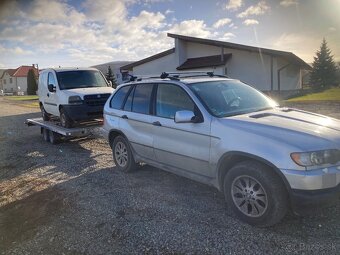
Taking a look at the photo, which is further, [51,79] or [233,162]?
[51,79]

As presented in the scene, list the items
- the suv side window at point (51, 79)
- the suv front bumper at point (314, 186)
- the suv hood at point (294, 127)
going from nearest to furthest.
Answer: the suv front bumper at point (314, 186) < the suv hood at point (294, 127) < the suv side window at point (51, 79)

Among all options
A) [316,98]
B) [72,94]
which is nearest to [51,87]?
[72,94]

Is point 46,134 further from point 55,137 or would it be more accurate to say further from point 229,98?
point 229,98

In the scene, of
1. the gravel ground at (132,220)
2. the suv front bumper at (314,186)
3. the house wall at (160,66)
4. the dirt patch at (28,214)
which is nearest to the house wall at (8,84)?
the house wall at (160,66)

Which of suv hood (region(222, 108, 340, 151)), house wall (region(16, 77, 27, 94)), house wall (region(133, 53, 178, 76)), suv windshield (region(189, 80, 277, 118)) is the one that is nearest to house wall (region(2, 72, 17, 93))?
house wall (region(16, 77, 27, 94))

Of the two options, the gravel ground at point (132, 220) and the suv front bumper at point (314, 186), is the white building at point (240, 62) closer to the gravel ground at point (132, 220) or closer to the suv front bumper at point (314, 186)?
the gravel ground at point (132, 220)

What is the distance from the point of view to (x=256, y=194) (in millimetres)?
4113

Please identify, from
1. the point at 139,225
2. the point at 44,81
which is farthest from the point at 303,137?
the point at 44,81

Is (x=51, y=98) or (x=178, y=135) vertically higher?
(x=51, y=98)

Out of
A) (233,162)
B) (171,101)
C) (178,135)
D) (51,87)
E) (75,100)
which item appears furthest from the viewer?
(51,87)

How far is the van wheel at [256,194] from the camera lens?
3920 mm

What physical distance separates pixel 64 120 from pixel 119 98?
4.08m

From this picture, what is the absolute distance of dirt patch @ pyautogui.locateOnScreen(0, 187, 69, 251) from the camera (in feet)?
15.0

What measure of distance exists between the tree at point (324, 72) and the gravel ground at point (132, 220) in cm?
3784
